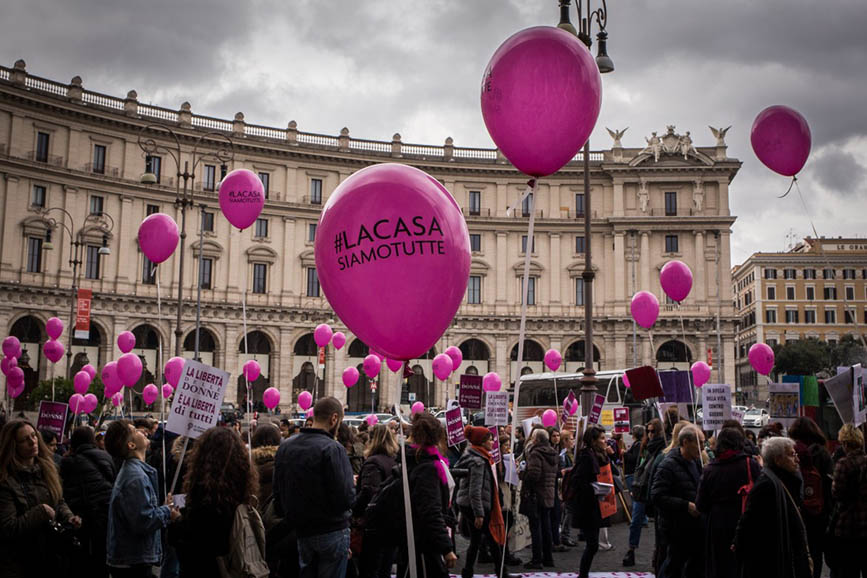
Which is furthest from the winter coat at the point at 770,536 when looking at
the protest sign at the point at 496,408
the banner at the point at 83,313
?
the banner at the point at 83,313

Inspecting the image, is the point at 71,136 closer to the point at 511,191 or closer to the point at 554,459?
the point at 511,191

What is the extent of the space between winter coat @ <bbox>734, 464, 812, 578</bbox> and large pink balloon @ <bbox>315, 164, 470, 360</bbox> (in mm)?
2652

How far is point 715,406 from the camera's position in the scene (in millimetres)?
8477

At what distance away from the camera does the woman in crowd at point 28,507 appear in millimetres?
4961

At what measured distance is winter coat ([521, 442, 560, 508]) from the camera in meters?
9.22

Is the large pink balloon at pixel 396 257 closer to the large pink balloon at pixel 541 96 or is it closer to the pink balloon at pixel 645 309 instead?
the large pink balloon at pixel 541 96

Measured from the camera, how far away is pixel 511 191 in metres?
51.7

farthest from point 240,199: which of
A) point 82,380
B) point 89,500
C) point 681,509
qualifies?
point 82,380

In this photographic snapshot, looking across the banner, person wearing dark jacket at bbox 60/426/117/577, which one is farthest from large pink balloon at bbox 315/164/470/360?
the banner

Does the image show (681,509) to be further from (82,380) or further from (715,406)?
(82,380)

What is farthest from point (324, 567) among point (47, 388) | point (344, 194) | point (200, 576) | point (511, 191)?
point (511, 191)

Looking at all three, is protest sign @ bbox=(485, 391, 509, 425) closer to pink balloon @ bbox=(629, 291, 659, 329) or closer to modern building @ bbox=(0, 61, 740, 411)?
pink balloon @ bbox=(629, 291, 659, 329)

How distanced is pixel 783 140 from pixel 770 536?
6415mm

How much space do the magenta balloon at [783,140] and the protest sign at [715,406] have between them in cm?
356
